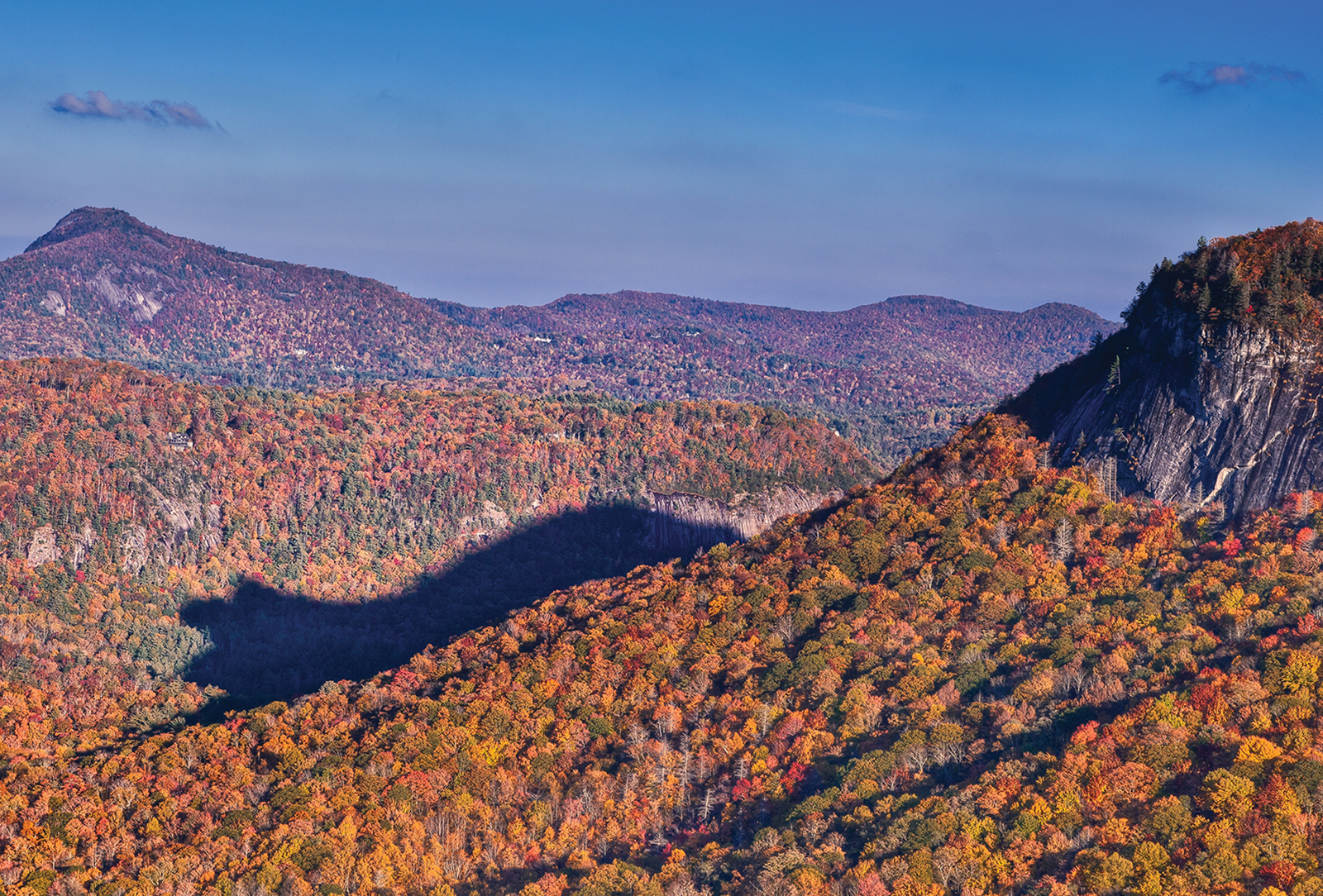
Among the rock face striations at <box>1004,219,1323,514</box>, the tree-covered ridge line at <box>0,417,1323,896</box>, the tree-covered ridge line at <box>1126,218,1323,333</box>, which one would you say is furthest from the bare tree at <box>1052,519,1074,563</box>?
the tree-covered ridge line at <box>1126,218,1323,333</box>

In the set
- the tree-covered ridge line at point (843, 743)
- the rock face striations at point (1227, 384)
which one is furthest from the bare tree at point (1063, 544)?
the rock face striations at point (1227, 384)

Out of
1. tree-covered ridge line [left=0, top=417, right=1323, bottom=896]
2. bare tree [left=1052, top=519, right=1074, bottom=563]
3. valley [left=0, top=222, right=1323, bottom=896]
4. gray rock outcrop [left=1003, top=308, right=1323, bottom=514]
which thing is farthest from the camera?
bare tree [left=1052, top=519, right=1074, bottom=563]

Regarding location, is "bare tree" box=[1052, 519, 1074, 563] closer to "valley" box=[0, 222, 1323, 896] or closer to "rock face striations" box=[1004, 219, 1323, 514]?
"valley" box=[0, 222, 1323, 896]

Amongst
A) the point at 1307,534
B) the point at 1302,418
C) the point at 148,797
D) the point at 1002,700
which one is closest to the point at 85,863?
the point at 148,797

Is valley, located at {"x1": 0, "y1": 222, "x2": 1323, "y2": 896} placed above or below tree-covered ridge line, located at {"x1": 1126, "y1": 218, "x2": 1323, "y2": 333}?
below

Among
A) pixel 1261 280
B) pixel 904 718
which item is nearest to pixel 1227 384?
pixel 1261 280
